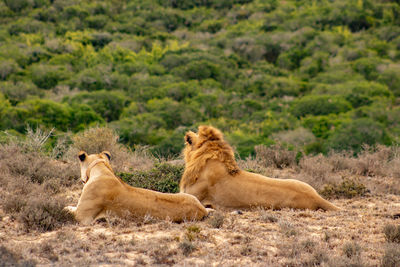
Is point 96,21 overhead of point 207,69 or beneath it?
overhead

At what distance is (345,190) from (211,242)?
15.1 ft

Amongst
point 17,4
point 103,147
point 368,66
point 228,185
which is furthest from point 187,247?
point 17,4

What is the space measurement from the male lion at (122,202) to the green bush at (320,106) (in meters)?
31.7

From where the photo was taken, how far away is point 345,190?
31.9 ft

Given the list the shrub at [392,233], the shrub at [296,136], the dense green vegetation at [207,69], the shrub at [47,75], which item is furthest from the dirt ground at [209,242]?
the shrub at [47,75]

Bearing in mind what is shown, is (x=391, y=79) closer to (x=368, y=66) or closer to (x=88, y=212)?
(x=368, y=66)

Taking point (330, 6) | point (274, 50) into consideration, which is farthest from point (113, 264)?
point (330, 6)

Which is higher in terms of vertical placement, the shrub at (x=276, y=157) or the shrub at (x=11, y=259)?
the shrub at (x=11, y=259)

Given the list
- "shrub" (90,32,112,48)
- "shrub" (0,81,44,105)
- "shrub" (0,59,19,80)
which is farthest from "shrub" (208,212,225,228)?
"shrub" (90,32,112,48)

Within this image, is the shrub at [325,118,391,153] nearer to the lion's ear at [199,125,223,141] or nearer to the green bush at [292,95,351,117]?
the green bush at [292,95,351,117]

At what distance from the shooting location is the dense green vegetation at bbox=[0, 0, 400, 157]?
102ft

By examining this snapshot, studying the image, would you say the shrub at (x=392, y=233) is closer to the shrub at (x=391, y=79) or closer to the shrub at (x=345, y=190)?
the shrub at (x=345, y=190)

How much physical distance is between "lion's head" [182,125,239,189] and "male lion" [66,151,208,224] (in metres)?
1.18

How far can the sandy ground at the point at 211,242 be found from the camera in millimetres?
5371
